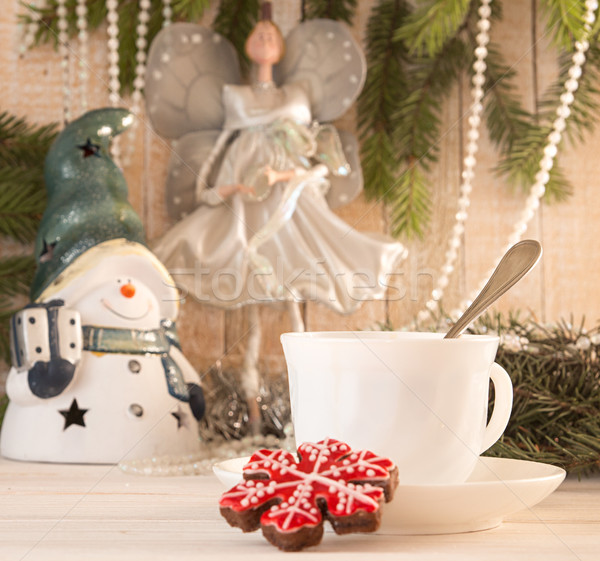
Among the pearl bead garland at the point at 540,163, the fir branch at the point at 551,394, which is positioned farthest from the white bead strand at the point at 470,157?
the fir branch at the point at 551,394

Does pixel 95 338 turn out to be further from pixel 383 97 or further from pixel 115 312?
pixel 383 97

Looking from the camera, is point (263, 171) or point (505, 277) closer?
point (505, 277)

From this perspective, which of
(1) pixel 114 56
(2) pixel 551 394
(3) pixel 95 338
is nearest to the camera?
(2) pixel 551 394

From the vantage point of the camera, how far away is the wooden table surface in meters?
0.38

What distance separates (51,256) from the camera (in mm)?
859

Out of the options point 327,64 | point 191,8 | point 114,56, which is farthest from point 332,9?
point 114,56

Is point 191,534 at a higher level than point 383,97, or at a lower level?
lower

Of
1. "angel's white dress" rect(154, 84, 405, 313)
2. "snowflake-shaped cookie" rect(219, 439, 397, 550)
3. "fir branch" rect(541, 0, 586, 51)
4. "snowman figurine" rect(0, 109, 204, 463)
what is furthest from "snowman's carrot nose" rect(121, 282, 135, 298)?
"fir branch" rect(541, 0, 586, 51)

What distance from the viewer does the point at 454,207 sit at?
41.8 inches

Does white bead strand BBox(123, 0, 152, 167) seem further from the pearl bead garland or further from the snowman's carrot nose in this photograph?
the pearl bead garland

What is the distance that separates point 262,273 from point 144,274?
0.16m

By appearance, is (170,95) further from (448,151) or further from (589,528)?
(589,528)

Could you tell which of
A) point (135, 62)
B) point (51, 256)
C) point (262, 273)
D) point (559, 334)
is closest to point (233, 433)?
point (262, 273)

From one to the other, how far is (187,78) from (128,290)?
34cm
